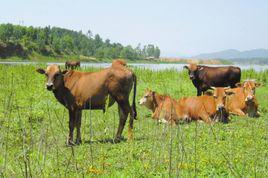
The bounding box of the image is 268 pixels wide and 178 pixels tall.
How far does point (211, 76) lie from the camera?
2097 cm

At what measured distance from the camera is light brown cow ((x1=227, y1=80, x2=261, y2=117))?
1508 centimetres

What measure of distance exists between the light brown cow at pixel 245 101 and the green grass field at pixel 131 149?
3.26ft

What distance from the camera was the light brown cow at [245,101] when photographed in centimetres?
1508

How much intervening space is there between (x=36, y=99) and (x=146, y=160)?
11331mm

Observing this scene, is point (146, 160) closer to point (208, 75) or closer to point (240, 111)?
point (240, 111)

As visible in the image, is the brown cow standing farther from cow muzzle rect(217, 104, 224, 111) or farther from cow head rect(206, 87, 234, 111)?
cow head rect(206, 87, 234, 111)

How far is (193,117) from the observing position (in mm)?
13758

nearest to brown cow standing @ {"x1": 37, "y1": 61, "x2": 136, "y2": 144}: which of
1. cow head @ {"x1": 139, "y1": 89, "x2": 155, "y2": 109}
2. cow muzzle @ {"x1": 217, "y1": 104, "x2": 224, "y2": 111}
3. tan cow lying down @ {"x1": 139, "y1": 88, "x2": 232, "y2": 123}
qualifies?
tan cow lying down @ {"x1": 139, "y1": 88, "x2": 232, "y2": 123}

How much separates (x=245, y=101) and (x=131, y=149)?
25.7ft

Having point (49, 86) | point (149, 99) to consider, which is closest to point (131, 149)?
point (49, 86)

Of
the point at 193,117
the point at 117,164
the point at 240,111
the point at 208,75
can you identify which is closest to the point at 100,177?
the point at 117,164

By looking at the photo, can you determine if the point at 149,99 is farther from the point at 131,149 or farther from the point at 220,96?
the point at 131,149

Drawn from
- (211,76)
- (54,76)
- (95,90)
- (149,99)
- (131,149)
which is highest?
(54,76)

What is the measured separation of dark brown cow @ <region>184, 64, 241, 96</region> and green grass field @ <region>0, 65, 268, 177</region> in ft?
11.4
